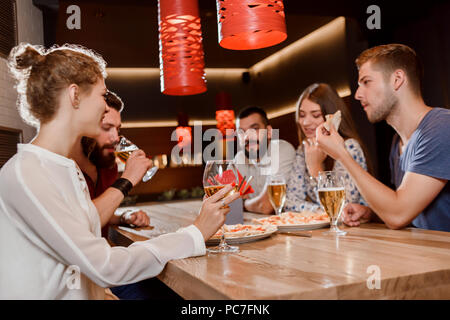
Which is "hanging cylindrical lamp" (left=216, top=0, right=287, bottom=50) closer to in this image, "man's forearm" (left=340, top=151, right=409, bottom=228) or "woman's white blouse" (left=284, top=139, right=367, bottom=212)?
"man's forearm" (left=340, top=151, right=409, bottom=228)

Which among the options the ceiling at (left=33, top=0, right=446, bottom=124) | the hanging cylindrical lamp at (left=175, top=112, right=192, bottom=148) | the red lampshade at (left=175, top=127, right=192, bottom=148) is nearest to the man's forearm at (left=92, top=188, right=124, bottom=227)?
the ceiling at (left=33, top=0, right=446, bottom=124)

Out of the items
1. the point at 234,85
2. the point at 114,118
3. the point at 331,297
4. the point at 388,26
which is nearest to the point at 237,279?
the point at 331,297

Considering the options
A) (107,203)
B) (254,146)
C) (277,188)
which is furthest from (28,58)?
(254,146)

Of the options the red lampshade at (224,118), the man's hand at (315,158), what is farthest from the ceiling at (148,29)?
the man's hand at (315,158)

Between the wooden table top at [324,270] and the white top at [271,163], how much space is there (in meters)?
1.39

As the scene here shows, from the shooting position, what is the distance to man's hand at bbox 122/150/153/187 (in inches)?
64.5

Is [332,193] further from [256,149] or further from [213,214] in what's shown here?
[256,149]

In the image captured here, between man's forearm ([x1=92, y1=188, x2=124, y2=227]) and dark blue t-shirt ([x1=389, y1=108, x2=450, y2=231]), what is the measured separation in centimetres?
117

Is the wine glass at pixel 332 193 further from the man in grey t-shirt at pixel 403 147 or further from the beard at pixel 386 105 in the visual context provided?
the beard at pixel 386 105

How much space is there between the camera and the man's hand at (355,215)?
5.12 ft

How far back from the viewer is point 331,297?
0.77 metres

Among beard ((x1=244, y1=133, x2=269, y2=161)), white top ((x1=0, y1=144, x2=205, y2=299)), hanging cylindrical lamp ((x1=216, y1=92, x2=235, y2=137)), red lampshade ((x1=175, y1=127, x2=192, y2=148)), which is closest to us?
white top ((x1=0, y1=144, x2=205, y2=299))

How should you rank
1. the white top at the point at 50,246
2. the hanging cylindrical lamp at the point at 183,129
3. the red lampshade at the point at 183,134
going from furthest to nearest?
the red lampshade at the point at 183,134, the hanging cylindrical lamp at the point at 183,129, the white top at the point at 50,246

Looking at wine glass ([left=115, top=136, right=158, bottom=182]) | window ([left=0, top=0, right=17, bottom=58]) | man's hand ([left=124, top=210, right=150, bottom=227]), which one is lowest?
man's hand ([left=124, top=210, right=150, bottom=227])
